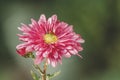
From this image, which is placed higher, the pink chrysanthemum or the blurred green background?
the blurred green background

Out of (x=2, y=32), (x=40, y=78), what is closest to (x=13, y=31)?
(x=2, y=32)

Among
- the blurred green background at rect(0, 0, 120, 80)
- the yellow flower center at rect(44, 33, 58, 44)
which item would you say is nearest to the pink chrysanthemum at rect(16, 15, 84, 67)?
the yellow flower center at rect(44, 33, 58, 44)

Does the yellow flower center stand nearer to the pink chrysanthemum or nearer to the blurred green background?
the pink chrysanthemum

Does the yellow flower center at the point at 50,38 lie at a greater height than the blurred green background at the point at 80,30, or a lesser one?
lesser

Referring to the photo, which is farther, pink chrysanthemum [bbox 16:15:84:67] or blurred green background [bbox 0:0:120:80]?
blurred green background [bbox 0:0:120:80]

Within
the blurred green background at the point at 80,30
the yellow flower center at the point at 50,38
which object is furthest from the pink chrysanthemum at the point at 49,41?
the blurred green background at the point at 80,30

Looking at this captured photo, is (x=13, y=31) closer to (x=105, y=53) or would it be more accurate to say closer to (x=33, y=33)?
(x=105, y=53)

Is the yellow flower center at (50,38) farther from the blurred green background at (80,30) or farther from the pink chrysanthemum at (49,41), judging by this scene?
the blurred green background at (80,30)
